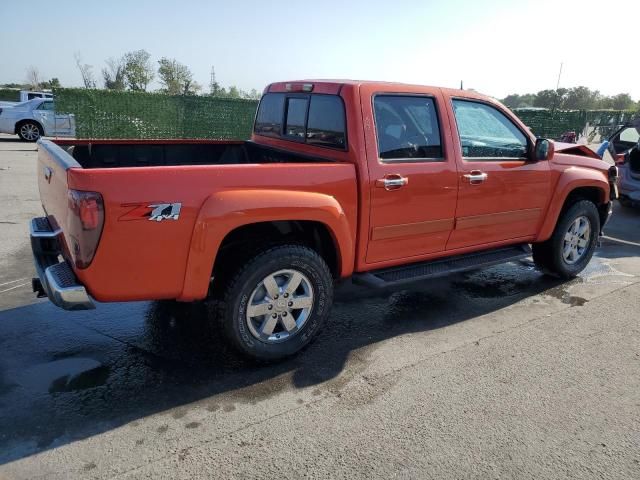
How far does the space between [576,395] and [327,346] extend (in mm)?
1708

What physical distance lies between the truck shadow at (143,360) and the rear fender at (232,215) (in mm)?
644

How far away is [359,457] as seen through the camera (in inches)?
103

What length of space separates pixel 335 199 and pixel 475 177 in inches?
56.6

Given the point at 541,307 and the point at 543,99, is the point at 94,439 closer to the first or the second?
the point at 541,307

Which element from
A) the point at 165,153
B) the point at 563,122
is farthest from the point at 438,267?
the point at 563,122

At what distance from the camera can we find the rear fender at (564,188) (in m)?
4.94

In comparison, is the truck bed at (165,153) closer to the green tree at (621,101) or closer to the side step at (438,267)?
the side step at (438,267)

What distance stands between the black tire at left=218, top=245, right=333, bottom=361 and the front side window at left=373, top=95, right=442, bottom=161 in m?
1.01

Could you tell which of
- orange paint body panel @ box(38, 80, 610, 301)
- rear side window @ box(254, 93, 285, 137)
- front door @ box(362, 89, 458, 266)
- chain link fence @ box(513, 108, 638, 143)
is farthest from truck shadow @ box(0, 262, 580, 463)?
chain link fence @ box(513, 108, 638, 143)

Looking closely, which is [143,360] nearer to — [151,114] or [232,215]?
Result: [232,215]

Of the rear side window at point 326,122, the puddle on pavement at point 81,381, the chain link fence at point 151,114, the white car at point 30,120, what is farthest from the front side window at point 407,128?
the white car at point 30,120

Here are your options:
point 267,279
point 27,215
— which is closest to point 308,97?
point 267,279

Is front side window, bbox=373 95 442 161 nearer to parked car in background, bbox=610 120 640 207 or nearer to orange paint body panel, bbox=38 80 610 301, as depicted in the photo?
orange paint body panel, bbox=38 80 610 301

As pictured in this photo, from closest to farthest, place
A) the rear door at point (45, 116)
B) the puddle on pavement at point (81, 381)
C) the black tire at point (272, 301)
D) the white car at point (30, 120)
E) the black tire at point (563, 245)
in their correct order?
1. the puddle on pavement at point (81, 381)
2. the black tire at point (272, 301)
3. the black tire at point (563, 245)
4. the white car at point (30, 120)
5. the rear door at point (45, 116)
